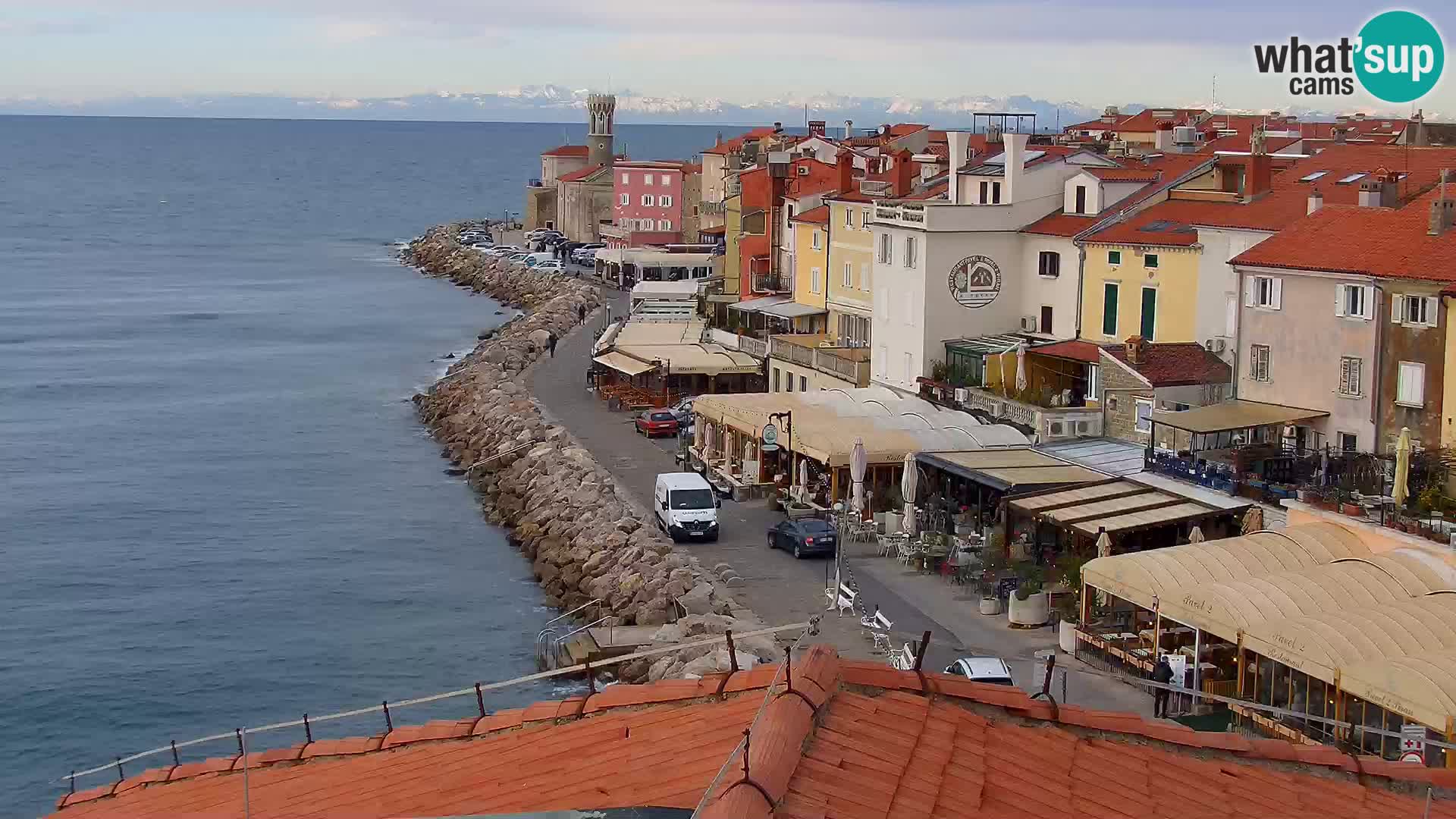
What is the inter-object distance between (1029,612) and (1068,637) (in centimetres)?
150

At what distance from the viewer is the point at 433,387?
6356 cm

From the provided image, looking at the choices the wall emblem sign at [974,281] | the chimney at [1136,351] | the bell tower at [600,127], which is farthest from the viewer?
the bell tower at [600,127]

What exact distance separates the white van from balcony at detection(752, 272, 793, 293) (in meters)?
19.3

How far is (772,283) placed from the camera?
5494 cm

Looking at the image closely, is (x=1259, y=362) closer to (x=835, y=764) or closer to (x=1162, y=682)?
(x=1162, y=682)

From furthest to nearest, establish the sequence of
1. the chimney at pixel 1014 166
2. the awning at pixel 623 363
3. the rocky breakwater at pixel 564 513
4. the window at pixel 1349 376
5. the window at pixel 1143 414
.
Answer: the awning at pixel 623 363, the chimney at pixel 1014 166, the window at pixel 1143 414, the window at pixel 1349 376, the rocky breakwater at pixel 564 513

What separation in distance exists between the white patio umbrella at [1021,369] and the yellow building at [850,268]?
8.23 meters

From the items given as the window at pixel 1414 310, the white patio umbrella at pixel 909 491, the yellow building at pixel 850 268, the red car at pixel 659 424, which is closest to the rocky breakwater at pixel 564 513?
the red car at pixel 659 424

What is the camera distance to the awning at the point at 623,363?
4994 centimetres

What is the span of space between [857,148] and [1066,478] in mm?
35193

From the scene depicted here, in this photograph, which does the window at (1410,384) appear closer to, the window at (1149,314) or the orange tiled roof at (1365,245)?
the orange tiled roof at (1365,245)

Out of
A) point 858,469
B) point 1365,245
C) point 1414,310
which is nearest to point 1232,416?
point 1365,245

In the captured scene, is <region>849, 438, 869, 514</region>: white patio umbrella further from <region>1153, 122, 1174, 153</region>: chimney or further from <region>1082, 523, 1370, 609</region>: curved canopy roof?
<region>1153, 122, 1174, 153</region>: chimney

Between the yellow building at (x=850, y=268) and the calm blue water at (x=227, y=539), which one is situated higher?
the yellow building at (x=850, y=268)
